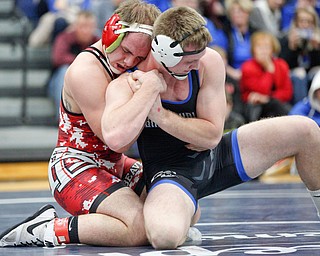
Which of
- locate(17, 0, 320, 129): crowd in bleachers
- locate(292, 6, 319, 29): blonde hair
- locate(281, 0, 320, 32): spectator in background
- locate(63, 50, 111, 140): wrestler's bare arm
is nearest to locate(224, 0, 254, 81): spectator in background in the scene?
locate(17, 0, 320, 129): crowd in bleachers

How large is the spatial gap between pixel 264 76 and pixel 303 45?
0.82 metres

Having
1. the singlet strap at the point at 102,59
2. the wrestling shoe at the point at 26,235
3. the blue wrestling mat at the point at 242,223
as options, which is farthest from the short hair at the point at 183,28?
the wrestling shoe at the point at 26,235

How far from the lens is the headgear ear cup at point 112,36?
4146 mm

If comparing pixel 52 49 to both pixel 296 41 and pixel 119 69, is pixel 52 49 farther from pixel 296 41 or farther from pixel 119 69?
pixel 119 69

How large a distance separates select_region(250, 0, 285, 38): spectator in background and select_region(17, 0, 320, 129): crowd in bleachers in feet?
0.04

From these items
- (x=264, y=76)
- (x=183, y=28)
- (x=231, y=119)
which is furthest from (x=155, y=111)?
(x=264, y=76)

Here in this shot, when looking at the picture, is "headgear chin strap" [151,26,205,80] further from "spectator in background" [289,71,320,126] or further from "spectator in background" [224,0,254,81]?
"spectator in background" [224,0,254,81]

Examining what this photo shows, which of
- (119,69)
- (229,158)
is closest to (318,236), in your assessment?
(229,158)

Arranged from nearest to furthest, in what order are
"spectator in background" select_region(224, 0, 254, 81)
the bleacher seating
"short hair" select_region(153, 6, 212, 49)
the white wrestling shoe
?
"short hair" select_region(153, 6, 212, 49), the white wrestling shoe, the bleacher seating, "spectator in background" select_region(224, 0, 254, 81)

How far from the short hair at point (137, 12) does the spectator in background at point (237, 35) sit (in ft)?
17.2

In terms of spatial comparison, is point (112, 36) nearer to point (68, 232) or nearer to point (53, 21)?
point (68, 232)

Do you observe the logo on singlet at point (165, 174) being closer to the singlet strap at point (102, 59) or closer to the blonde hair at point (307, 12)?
the singlet strap at point (102, 59)

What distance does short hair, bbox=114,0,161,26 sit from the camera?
418cm

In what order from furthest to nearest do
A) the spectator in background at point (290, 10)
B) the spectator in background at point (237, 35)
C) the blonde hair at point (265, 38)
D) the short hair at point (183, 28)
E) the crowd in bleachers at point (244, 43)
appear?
the spectator in background at point (290, 10) < the spectator in background at point (237, 35) < the blonde hair at point (265, 38) < the crowd in bleachers at point (244, 43) < the short hair at point (183, 28)
